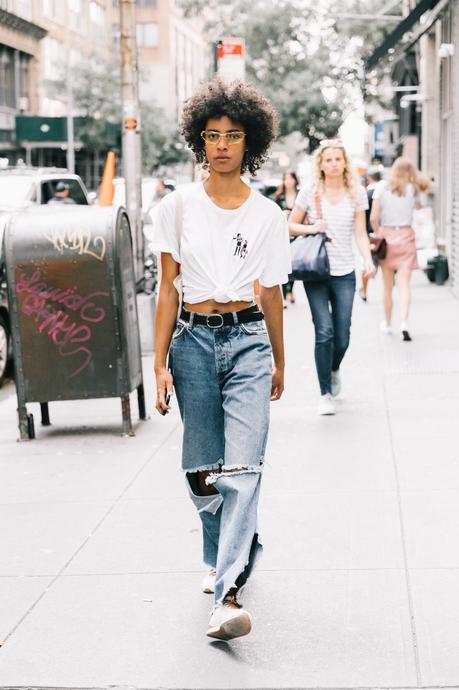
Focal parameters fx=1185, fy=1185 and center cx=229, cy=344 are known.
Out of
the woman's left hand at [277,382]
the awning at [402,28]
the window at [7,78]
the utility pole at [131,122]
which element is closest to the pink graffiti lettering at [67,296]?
the woman's left hand at [277,382]

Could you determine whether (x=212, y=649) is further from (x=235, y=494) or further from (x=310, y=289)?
(x=310, y=289)

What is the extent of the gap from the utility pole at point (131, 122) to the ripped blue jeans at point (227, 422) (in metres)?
7.71

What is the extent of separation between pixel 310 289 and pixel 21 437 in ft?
7.34

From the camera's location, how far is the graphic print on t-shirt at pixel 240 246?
432 centimetres

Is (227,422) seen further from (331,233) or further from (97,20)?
(97,20)

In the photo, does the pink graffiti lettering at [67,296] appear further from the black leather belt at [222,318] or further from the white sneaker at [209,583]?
the black leather belt at [222,318]

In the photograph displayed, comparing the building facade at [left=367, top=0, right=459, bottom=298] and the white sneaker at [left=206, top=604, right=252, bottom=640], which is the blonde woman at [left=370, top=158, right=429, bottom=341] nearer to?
the building facade at [left=367, top=0, right=459, bottom=298]

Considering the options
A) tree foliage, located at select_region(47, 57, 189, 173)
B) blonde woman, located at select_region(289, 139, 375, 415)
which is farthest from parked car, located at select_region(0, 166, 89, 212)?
tree foliage, located at select_region(47, 57, 189, 173)

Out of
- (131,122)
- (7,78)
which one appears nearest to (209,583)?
(131,122)

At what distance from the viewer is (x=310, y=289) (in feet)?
27.2

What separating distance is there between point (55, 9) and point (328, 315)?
53284 mm

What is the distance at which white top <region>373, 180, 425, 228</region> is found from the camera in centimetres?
1208

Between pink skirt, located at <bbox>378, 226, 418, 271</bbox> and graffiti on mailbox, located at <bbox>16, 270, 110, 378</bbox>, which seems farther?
pink skirt, located at <bbox>378, 226, 418, 271</bbox>

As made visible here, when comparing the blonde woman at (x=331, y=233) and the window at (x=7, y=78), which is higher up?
the window at (x=7, y=78)
